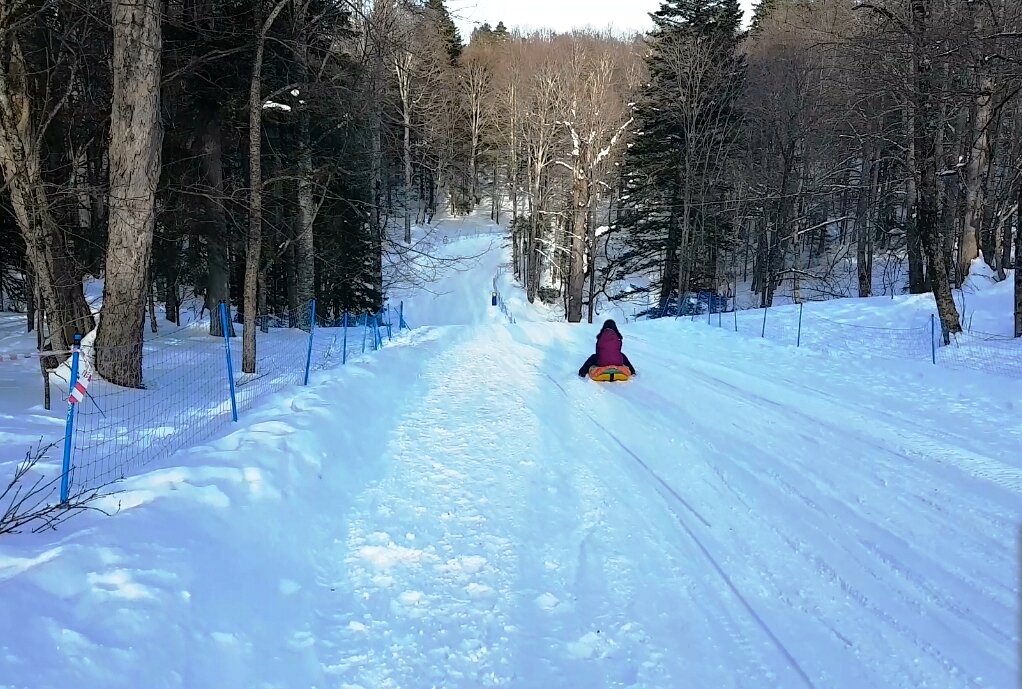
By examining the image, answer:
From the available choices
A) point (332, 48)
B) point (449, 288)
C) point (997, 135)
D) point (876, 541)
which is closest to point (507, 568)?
point (876, 541)

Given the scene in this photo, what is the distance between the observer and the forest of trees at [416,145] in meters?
9.38

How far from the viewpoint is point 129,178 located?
9023mm

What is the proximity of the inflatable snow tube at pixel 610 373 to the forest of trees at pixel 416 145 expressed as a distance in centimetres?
636

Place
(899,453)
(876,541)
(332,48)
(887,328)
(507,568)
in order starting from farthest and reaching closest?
(887,328), (332,48), (899,453), (876,541), (507,568)

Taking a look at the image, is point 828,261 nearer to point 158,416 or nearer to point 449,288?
point 449,288

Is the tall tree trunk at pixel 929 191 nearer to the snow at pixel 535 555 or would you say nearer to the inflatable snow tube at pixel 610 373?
the snow at pixel 535 555

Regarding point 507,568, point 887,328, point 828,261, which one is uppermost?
point 828,261

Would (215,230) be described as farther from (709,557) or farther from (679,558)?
(709,557)

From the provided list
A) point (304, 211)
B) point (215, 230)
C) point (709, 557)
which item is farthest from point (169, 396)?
point (304, 211)

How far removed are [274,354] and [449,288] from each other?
85.6 feet

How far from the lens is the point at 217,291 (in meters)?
18.0

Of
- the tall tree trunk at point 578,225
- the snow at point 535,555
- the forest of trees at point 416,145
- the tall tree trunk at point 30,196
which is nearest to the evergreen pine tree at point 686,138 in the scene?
the forest of trees at point 416,145

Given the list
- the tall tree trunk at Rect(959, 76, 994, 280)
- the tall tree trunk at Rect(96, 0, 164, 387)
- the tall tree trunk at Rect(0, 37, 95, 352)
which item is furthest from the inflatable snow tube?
the tall tree trunk at Rect(959, 76, 994, 280)

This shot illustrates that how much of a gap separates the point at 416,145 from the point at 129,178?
6.89 m
